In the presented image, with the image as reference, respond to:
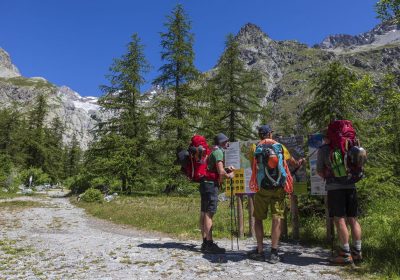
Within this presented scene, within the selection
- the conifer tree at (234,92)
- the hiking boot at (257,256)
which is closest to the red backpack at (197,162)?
the hiking boot at (257,256)

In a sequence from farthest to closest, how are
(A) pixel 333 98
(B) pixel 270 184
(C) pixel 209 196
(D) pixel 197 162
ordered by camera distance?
(A) pixel 333 98, (D) pixel 197 162, (C) pixel 209 196, (B) pixel 270 184

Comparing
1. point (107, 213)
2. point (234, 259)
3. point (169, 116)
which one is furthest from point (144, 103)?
point (234, 259)

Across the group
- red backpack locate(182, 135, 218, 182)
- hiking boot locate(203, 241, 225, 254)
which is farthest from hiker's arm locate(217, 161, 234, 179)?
hiking boot locate(203, 241, 225, 254)

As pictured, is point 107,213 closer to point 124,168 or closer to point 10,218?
point 10,218

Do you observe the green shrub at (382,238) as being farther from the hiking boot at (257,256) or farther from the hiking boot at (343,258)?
the hiking boot at (257,256)

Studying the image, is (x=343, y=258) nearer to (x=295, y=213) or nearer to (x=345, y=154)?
→ (x=345, y=154)

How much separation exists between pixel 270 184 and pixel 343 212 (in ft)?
4.09

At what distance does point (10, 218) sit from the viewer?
46.4 feet

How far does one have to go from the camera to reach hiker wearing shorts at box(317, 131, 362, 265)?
5883mm

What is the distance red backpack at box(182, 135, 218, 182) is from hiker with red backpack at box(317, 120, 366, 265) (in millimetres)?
2177

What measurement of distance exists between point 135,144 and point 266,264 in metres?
22.4

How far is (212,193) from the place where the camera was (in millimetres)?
7070

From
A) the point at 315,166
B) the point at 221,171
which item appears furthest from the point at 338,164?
the point at 221,171

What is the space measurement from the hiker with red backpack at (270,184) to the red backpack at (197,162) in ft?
3.42
